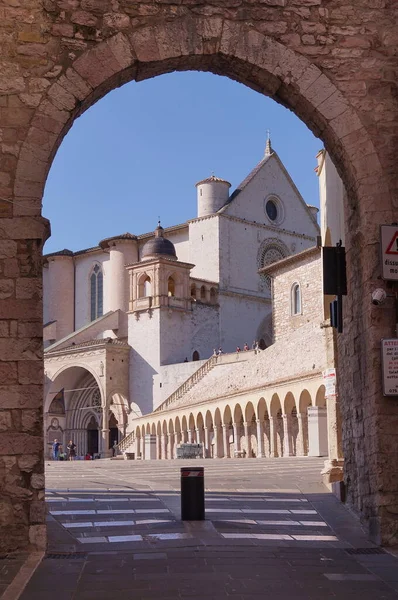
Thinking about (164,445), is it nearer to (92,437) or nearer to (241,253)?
(92,437)

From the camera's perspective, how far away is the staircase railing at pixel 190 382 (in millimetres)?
54406

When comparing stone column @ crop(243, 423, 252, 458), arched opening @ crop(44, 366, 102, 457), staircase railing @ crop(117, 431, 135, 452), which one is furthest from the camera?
arched opening @ crop(44, 366, 102, 457)

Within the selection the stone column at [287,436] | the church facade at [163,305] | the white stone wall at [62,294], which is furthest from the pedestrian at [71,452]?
A: the stone column at [287,436]

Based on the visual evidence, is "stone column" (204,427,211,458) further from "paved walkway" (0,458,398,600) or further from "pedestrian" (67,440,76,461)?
"paved walkway" (0,458,398,600)

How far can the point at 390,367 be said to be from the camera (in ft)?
32.4

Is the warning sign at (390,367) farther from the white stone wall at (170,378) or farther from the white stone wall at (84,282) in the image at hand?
the white stone wall at (84,282)

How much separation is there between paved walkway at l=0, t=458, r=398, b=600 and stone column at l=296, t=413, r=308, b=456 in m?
21.4

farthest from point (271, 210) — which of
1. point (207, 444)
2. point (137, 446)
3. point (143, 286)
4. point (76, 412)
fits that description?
point (207, 444)

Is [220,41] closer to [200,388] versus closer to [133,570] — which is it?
[133,570]

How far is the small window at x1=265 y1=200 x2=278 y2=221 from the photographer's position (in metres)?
69.6

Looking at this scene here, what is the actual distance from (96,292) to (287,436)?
39.1m

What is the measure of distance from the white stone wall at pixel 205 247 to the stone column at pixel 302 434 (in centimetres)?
2805

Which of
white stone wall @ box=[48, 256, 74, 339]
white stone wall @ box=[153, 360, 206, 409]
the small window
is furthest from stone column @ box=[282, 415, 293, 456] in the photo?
white stone wall @ box=[48, 256, 74, 339]

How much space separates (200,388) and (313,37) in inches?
1675
